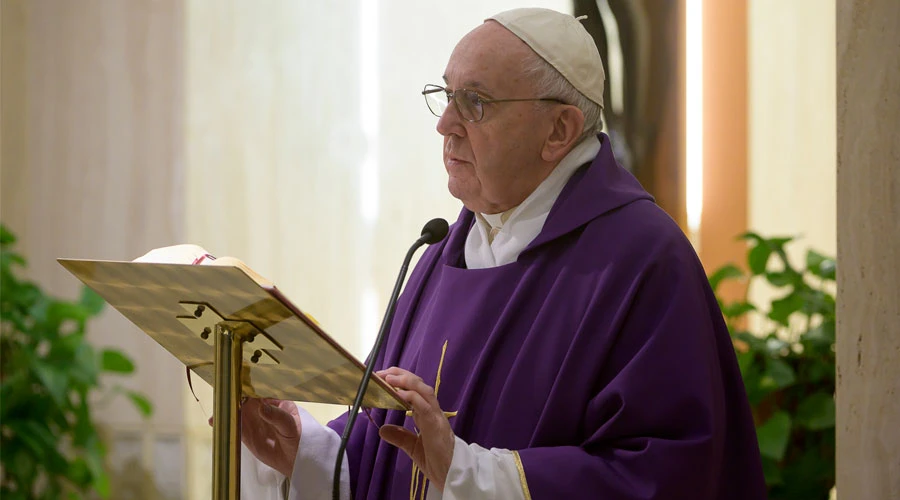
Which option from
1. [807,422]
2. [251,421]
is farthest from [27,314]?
Result: [807,422]

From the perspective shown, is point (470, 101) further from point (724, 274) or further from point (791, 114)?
point (791, 114)

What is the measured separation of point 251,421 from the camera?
88.1 inches

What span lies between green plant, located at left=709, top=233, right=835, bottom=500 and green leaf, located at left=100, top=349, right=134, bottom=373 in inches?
117

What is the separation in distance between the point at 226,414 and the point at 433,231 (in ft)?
1.70

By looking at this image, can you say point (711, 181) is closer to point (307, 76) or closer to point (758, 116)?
point (758, 116)

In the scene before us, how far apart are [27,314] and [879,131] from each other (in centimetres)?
424

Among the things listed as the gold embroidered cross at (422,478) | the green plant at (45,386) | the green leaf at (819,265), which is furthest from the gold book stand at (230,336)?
the green plant at (45,386)

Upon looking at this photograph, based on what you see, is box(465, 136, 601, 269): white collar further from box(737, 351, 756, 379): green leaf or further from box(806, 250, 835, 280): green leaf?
box(806, 250, 835, 280): green leaf

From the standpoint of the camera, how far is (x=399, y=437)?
6.22ft

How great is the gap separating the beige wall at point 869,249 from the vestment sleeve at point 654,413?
1.31ft

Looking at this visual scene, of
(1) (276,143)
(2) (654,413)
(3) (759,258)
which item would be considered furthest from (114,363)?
(2) (654,413)

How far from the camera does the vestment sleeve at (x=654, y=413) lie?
76.7 inches

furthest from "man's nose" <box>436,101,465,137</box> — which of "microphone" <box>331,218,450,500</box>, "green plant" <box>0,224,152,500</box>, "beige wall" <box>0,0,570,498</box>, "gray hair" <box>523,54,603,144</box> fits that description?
"green plant" <box>0,224,152,500</box>

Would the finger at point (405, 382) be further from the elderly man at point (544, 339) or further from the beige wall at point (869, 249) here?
the beige wall at point (869, 249)
